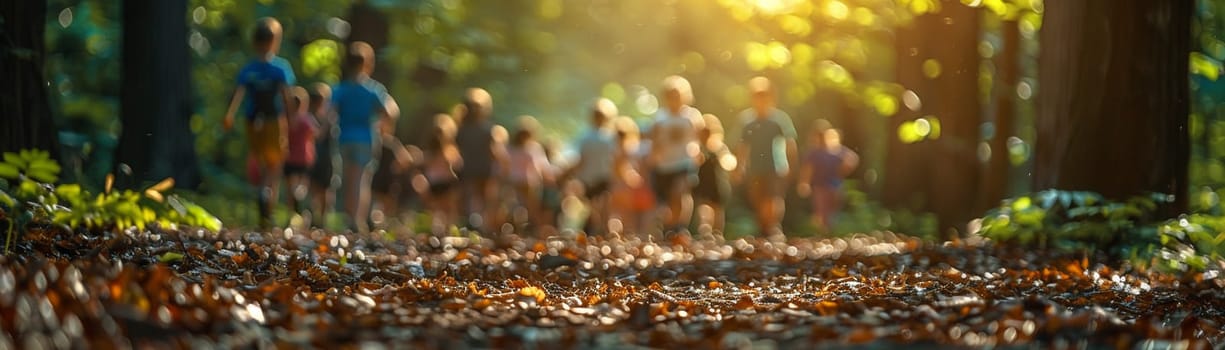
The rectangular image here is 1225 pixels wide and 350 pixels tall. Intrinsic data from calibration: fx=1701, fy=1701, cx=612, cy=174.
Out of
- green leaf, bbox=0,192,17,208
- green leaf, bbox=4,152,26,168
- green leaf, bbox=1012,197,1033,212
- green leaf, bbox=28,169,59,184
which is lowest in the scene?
green leaf, bbox=1012,197,1033,212

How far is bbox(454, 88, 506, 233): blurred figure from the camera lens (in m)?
17.6

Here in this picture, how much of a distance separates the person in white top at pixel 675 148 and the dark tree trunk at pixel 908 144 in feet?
9.54

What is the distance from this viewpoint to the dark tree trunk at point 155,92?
53.3 feet

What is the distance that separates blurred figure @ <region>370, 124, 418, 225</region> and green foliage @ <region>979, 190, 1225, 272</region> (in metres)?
10.4

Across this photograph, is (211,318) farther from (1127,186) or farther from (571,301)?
(1127,186)

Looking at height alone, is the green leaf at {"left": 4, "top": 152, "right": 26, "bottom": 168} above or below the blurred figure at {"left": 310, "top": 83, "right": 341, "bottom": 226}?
above

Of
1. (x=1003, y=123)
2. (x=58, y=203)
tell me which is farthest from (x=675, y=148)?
(x=58, y=203)

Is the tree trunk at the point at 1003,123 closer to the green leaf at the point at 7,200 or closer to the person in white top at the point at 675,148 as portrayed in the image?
the person in white top at the point at 675,148

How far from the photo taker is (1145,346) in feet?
16.2

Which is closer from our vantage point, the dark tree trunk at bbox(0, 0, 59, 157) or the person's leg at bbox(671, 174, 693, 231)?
the dark tree trunk at bbox(0, 0, 59, 157)

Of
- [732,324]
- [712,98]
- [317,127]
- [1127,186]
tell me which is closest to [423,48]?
[317,127]

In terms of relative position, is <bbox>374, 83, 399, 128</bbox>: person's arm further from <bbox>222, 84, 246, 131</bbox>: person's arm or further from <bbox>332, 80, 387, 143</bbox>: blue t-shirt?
<bbox>222, 84, 246, 131</bbox>: person's arm

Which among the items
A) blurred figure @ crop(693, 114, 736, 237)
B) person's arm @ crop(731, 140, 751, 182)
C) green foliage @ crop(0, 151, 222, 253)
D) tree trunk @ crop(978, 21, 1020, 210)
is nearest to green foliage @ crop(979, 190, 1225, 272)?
green foliage @ crop(0, 151, 222, 253)

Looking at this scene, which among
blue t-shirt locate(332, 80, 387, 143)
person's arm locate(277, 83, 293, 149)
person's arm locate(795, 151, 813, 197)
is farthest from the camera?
person's arm locate(795, 151, 813, 197)
